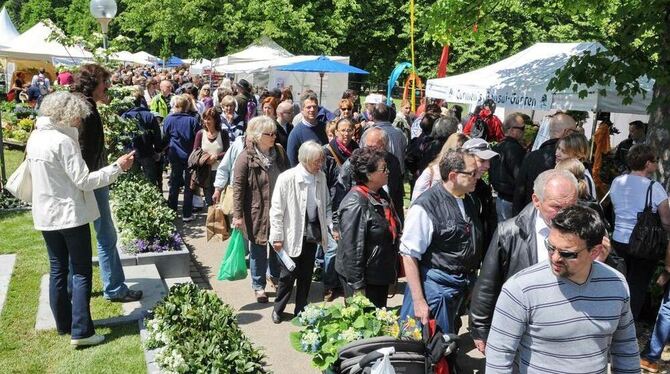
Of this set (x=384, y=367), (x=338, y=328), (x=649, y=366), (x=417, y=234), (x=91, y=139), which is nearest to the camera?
(x=384, y=367)

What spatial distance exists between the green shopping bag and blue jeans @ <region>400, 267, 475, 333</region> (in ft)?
Answer: 7.96

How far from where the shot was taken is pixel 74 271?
4688 millimetres

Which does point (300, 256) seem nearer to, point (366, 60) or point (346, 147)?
point (346, 147)

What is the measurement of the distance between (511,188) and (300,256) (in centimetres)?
261

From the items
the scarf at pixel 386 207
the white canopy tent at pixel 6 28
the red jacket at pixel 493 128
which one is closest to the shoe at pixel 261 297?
the scarf at pixel 386 207

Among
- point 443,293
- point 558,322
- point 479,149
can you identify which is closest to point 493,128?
point 479,149

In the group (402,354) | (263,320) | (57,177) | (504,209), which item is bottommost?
(263,320)

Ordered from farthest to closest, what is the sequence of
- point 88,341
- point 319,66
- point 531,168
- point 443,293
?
point 319,66 < point 531,168 < point 88,341 < point 443,293

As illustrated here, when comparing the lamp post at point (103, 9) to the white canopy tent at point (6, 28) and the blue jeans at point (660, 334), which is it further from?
the white canopy tent at point (6, 28)

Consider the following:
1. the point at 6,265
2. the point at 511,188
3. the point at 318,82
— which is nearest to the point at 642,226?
the point at 511,188

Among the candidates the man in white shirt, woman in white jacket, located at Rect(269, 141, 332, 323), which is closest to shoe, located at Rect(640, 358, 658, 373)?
the man in white shirt

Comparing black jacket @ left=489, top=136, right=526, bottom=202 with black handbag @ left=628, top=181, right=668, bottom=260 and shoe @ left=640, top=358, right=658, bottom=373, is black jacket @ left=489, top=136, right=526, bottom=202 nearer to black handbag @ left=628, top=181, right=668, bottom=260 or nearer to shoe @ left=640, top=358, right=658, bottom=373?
black handbag @ left=628, top=181, right=668, bottom=260

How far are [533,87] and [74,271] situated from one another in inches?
272

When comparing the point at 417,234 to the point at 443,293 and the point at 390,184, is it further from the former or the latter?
the point at 390,184
